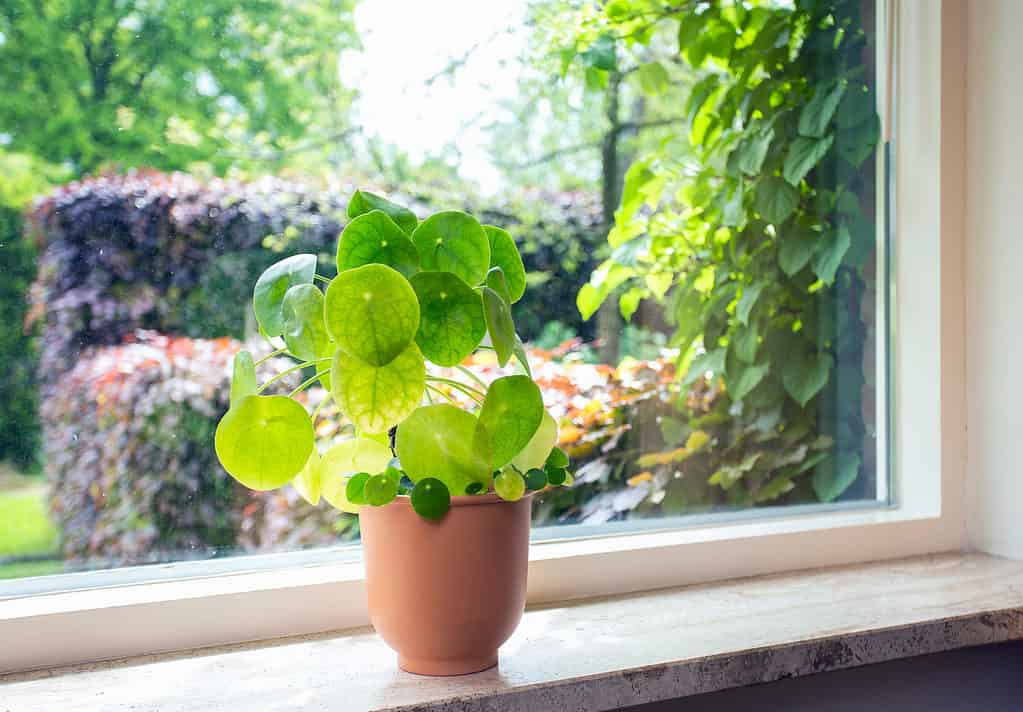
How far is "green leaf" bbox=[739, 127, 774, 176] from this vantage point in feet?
4.66

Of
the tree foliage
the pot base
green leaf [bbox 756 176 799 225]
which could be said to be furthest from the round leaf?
green leaf [bbox 756 176 799 225]

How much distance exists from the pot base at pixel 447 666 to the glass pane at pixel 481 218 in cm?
30

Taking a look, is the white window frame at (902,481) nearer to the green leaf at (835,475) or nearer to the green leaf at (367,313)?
the green leaf at (835,475)

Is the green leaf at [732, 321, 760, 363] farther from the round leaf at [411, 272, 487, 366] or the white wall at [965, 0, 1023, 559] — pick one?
the round leaf at [411, 272, 487, 366]

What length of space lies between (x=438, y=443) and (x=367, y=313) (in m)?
0.15

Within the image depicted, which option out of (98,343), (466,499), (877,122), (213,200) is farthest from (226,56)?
(877,122)

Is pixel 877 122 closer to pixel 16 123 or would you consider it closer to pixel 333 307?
pixel 333 307

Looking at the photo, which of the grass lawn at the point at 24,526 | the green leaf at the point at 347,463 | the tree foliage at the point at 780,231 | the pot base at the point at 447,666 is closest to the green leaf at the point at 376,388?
the green leaf at the point at 347,463

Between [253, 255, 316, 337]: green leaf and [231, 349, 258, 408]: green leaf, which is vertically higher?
[253, 255, 316, 337]: green leaf

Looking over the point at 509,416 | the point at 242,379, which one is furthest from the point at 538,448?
the point at 242,379

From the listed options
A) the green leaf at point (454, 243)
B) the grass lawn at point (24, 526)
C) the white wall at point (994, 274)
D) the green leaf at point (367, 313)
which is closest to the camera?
the green leaf at point (367, 313)

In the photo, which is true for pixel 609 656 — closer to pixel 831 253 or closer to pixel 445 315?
pixel 445 315

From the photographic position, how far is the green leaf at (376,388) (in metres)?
0.74

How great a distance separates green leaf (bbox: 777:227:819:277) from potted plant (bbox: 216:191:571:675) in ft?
2.44
